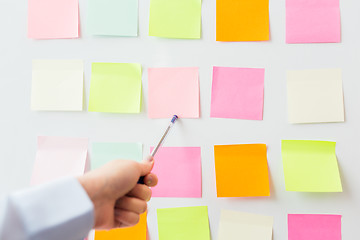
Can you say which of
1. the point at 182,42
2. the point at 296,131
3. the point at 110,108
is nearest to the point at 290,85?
the point at 296,131

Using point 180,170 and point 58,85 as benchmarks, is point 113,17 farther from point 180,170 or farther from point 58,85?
point 180,170

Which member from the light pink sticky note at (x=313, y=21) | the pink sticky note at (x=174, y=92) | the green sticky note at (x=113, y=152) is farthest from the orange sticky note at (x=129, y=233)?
the light pink sticky note at (x=313, y=21)

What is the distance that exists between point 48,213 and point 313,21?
65 cm

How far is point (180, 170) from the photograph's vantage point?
0.89 metres

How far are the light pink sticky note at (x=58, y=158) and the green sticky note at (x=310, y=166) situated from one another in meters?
0.44

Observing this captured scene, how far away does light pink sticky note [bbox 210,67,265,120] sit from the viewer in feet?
2.86

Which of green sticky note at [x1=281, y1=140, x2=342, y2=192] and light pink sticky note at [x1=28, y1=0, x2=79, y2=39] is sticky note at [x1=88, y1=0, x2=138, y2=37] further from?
green sticky note at [x1=281, y1=140, x2=342, y2=192]

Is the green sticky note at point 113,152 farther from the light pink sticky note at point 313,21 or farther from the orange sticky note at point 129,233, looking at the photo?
the light pink sticky note at point 313,21

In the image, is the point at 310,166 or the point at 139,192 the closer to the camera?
the point at 139,192

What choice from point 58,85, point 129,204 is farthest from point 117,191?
point 58,85

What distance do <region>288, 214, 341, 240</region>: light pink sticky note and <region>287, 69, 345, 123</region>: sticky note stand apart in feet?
0.66

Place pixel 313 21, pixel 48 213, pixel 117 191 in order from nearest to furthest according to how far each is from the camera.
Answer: pixel 48 213, pixel 117 191, pixel 313 21

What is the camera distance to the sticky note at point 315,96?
0.86m

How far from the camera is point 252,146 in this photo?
2.86ft
